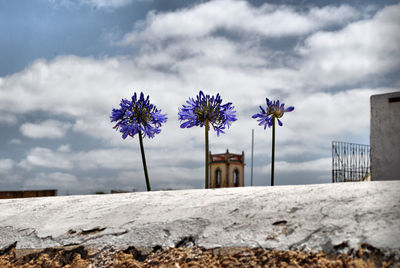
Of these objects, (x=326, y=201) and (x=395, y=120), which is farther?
(x=395, y=120)

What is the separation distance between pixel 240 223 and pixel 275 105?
10.4 feet

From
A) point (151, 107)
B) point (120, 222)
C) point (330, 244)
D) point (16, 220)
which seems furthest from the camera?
point (151, 107)

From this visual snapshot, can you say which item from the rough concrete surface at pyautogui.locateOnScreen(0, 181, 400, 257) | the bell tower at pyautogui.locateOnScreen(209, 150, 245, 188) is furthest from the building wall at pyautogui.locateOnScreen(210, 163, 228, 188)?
the rough concrete surface at pyautogui.locateOnScreen(0, 181, 400, 257)

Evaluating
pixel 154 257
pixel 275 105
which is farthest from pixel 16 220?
pixel 275 105

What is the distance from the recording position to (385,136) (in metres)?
4.60

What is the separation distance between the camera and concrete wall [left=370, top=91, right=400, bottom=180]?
14.9 feet

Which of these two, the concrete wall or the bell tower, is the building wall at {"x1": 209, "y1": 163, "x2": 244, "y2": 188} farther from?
the concrete wall

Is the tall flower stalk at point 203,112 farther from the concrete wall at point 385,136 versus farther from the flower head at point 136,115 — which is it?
the concrete wall at point 385,136

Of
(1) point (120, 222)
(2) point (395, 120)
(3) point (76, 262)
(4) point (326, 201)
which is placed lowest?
(3) point (76, 262)

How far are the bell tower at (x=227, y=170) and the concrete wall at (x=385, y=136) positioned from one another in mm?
13455

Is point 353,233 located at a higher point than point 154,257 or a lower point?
higher

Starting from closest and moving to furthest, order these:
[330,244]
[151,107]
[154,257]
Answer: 1. [330,244]
2. [154,257]
3. [151,107]

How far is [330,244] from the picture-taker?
4.01 feet

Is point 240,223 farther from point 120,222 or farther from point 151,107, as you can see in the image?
point 151,107
